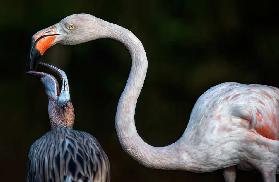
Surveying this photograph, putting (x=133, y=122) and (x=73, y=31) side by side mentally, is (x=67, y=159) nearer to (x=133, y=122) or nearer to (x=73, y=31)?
(x=133, y=122)

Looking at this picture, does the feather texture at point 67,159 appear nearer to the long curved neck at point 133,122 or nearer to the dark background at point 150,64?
the long curved neck at point 133,122

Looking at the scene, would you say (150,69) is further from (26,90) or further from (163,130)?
(26,90)

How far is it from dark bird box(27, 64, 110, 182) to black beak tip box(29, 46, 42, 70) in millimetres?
47

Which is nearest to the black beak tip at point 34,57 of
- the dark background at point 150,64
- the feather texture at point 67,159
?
the feather texture at point 67,159

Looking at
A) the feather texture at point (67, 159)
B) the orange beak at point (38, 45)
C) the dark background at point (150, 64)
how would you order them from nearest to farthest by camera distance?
the feather texture at point (67, 159) < the orange beak at point (38, 45) < the dark background at point (150, 64)

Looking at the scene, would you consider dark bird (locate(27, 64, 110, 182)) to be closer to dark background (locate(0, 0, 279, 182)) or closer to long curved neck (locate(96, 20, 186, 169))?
long curved neck (locate(96, 20, 186, 169))

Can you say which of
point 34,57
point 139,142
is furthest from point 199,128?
point 34,57

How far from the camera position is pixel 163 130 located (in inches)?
312

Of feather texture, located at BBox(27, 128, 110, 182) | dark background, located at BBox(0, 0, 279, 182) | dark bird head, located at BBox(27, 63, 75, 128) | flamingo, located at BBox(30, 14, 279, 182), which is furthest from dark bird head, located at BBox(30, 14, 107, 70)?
dark background, located at BBox(0, 0, 279, 182)

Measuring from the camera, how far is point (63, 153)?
191 inches

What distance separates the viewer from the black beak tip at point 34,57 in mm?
5129

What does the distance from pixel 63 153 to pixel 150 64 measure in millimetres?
3187

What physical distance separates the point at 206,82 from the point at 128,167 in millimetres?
1024

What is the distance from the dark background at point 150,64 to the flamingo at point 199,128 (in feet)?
7.35
